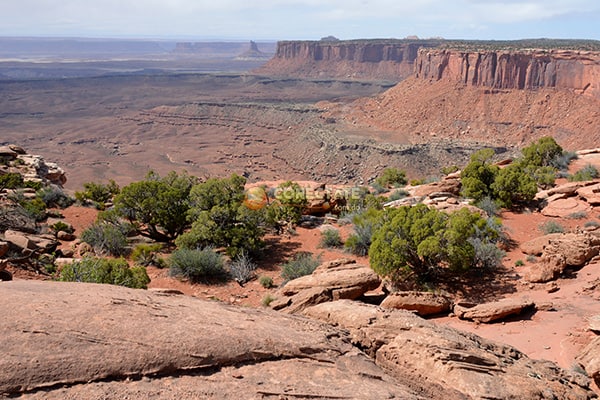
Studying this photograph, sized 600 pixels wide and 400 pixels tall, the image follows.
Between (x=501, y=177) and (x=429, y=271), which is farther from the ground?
(x=501, y=177)

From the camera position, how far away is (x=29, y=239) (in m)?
14.6

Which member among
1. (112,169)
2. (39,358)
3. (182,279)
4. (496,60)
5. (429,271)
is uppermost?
(496,60)

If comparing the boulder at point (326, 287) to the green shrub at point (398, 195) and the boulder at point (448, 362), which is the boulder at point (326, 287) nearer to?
the boulder at point (448, 362)

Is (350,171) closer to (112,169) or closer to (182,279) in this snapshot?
(112,169)

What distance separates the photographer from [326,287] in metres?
9.98

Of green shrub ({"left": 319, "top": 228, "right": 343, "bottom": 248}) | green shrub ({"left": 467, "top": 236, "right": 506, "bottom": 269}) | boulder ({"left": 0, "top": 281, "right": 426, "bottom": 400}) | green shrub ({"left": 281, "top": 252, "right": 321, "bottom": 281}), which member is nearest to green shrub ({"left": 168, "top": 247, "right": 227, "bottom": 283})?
green shrub ({"left": 281, "top": 252, "right": 321, "bottom": 281})

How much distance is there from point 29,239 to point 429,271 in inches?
521

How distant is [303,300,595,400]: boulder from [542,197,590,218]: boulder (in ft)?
48.1

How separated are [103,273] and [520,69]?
253 ft

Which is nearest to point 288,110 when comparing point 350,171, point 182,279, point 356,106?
point 356,106

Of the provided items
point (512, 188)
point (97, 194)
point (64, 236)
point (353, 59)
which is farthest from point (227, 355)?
point (353, 59)

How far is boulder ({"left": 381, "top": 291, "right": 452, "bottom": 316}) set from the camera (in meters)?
10.1

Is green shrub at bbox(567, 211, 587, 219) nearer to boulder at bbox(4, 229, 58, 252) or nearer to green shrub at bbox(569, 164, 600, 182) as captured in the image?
green shrub at bbox(569, 164, 600, 182)

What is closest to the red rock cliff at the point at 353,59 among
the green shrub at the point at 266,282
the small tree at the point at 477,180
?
the small tree at the point at 477,180
